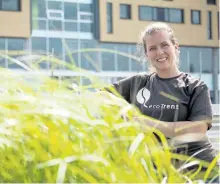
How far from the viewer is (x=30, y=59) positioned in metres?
0.61

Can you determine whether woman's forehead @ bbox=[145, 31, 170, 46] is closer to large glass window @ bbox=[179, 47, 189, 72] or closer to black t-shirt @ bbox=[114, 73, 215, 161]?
black t-shirt @ bbox=[114, 73, 215, 161]

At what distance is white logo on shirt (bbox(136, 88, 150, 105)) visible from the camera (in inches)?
54.9

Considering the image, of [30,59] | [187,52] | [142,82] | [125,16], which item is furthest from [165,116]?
[187,52]

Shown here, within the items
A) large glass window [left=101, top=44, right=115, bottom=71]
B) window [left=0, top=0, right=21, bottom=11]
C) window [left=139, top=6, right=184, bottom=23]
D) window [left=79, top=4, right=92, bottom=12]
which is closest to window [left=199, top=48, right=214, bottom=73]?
window [left=139, top=6, right=184, bottom=23]

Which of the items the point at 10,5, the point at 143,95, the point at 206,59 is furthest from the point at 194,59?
the point at 143,95

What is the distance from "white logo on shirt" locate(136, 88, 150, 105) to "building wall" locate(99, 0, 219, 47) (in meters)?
21.9

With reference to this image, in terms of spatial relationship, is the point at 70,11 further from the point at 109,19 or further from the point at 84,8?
the point at 109,19

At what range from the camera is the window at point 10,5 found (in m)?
22.8

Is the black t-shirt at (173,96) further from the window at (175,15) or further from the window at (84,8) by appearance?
the window at (175,15)

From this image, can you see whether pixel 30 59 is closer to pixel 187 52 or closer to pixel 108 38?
pixel 108 38

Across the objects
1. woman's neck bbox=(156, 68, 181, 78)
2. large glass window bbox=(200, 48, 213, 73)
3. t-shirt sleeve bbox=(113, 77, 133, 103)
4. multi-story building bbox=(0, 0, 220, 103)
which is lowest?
large glass window bbox=(200, 48, 213, 73)

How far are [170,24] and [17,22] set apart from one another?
21.3 feet

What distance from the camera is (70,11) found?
23.9 meters

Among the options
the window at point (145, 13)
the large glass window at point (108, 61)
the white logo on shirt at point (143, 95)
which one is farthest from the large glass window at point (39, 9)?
the white logo on shirt at point (143, 95)
